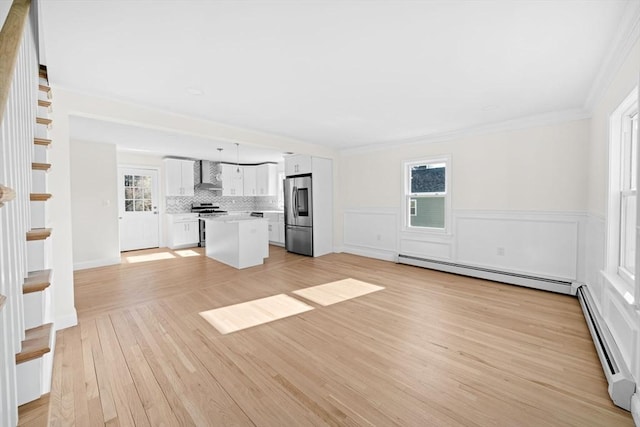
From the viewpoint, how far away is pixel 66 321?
9.27 feet

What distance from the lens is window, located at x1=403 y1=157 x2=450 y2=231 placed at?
197 inches

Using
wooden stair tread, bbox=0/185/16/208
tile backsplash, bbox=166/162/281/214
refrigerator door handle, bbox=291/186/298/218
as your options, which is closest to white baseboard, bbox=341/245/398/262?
refrigerator door handle, bbox=291/186/298/218

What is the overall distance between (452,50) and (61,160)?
3752 mm

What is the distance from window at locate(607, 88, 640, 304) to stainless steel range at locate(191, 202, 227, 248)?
734 centimetres

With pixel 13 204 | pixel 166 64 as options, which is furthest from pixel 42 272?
pixel 166 64

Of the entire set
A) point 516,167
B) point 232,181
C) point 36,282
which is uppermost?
point 232,181

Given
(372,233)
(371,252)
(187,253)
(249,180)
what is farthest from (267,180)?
(371,252)

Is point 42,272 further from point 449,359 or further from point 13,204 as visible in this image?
point 449,359

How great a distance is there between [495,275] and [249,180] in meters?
6.69

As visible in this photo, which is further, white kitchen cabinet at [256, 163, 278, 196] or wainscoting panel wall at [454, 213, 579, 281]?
white kitchen cabinet at [256, 163, 278, 196]

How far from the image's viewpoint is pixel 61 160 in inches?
110

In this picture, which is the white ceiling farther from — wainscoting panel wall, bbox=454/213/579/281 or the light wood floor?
the light wood floor

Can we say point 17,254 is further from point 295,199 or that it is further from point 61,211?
point 295,199

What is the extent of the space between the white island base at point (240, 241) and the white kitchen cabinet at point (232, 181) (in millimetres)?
2505
